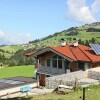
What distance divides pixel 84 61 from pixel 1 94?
1211 cm

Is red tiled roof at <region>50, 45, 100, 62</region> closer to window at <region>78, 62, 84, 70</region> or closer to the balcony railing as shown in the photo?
window at <region>78, 62, 84, 70</region>

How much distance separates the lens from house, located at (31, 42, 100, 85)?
37.9 metres

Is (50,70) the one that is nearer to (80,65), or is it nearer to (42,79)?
(42,79)

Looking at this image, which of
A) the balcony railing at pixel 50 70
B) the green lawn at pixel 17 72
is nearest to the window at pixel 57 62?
the balcony railing at pixel 50 70

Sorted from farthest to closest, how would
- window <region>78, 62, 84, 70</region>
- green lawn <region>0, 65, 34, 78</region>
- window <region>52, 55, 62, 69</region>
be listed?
green lawn <region>0, 65, 34, 78</region>
window <region>52, 55, 62, 69</region>
window <region>78, 62, 84, 70</region>

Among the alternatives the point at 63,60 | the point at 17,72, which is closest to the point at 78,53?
the point at 63,60

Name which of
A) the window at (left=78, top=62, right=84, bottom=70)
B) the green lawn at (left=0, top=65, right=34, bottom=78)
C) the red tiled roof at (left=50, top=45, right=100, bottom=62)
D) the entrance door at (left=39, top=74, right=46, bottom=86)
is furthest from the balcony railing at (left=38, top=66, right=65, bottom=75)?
the green lawn at (left=0, top=65, right=34, bottom=78)

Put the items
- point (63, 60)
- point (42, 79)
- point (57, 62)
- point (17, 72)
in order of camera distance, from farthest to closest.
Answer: point (17, 72) → point (42, 79) → point (57, 62) → point (63, 60)

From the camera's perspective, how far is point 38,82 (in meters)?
42.6

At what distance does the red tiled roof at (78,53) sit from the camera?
37.8 metres

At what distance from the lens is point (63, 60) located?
3981 centimetres

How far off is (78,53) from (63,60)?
250cm

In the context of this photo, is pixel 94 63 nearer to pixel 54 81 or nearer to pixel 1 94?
pixel 54 81

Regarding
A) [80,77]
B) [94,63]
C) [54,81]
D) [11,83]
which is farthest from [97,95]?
[11,83]
